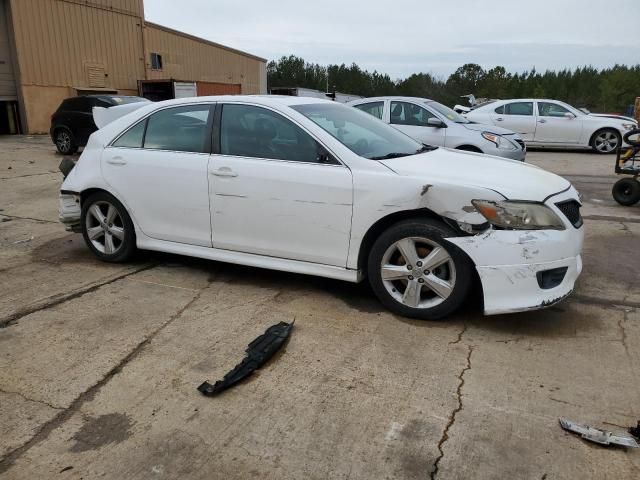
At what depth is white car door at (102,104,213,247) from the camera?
450 centimetres

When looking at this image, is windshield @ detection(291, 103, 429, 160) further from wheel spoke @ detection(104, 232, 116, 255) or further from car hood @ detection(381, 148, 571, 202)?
wheel spoke @ detection(104, 232, 116, 255)

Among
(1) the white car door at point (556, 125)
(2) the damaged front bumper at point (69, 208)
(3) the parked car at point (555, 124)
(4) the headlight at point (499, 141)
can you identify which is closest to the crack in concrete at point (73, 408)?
(2) the damaged front bumper at point (69, 208)

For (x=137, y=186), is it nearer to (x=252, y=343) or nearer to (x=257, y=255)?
(x=257, y=255)

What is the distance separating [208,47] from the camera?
32.9 metres

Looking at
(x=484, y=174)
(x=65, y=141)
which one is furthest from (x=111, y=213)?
(x=65, y=141)

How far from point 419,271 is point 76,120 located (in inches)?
496

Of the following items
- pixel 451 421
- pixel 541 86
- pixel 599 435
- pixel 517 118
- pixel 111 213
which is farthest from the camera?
pixel 541 86

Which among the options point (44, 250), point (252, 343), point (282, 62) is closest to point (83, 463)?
point (252, 343)

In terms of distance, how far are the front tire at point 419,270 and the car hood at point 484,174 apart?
0.35 meters

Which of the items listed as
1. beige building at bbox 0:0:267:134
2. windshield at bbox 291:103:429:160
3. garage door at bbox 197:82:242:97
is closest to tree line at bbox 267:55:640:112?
garage door at bbox 197:82:242:97

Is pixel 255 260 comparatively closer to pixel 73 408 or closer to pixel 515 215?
pixel 73 408

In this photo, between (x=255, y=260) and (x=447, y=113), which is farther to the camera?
(x=447, y=113)

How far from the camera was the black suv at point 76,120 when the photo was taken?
1364 cm

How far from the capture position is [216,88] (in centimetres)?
3362
